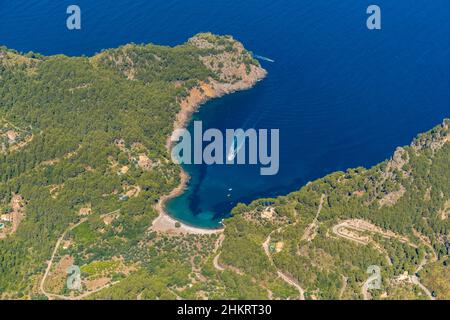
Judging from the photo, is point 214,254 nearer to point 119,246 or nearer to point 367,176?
point 119,246

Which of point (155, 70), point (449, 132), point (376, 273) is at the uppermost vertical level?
point (155, 70)

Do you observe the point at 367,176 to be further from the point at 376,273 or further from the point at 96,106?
the point at 96,106

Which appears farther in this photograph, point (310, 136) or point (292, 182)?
point (310, 136)

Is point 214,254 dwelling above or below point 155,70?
below

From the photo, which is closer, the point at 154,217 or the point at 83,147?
the point at 154,217

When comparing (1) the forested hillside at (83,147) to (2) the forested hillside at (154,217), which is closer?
(2) the forested hillside at (154,217)

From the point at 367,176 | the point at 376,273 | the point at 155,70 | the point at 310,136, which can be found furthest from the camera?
the point at 155,70

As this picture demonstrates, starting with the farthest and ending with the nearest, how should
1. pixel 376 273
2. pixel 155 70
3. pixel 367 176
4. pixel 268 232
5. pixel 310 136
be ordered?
pixel 155 70
pixel 310 136
pixel 367 176
pixel 268 232
pixel 376 273

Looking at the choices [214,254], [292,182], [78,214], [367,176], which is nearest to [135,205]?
[78,214]

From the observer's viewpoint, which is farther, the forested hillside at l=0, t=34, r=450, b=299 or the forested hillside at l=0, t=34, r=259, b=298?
the forested hillside at l=0, t=34, r=259, b=298

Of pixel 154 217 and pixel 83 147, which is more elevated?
pixel 83 147
